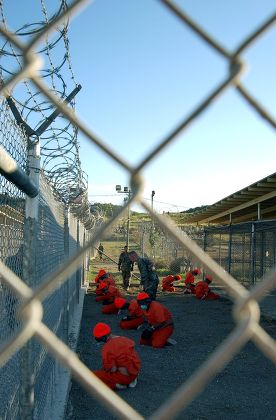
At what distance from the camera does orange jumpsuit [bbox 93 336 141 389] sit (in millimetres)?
6113

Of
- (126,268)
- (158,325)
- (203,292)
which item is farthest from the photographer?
(126,268)

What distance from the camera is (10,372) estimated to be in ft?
8.50

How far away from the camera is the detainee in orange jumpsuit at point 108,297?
11.9 m

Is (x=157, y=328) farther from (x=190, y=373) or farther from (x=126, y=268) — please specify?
(x=126, y=268)

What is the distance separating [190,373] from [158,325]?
1781 millimetres

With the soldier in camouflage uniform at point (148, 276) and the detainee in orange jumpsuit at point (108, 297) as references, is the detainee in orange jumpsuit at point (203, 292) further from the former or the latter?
the detainee in orange jumpsuit at point (108, 297)

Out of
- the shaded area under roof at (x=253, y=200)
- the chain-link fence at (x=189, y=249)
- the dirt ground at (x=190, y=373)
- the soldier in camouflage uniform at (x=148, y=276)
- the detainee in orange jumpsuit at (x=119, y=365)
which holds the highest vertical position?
the shaded area under roof at (x=253, y=200)

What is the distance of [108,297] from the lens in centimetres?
1317

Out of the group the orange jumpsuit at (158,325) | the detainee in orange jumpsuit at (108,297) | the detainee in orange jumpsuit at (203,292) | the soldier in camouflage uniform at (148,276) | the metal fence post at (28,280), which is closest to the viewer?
the metal fence post at (28,280)

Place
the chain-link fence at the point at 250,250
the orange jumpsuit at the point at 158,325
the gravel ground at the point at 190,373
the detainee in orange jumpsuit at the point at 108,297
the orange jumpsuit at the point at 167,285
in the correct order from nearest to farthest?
the gravel ground at the point at 190,373 → the orange jumpsuit at the point at 158,325 → the detainee in orange jumpsuit at the point at 108,297 → the chain-link fence at the point at 250,250 → the orange jumpsuit at the point at 167,285

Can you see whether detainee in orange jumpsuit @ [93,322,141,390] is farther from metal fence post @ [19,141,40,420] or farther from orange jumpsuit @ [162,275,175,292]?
orange jumpsuit @ [162,275,175,292]

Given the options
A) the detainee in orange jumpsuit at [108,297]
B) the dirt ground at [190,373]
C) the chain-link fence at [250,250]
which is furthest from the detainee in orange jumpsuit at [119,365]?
the chain-link fence at [250,250]

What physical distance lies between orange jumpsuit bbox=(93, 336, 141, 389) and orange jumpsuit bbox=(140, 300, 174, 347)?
2342mm

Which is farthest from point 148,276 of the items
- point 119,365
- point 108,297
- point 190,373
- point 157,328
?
point 119,365
